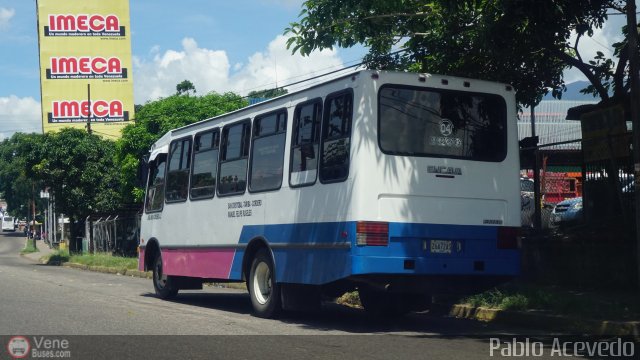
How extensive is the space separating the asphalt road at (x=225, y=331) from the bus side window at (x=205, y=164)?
6.36 feet

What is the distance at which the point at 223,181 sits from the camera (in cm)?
1302

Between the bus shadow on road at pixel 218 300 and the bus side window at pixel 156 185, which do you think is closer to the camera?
the bus shadow on road at pixel 218 300

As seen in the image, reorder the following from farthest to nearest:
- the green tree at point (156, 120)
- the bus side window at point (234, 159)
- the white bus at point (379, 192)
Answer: the green tree at point (156, 120)
the bus side window at point (234, 159)
the white bus at point (379, 192)

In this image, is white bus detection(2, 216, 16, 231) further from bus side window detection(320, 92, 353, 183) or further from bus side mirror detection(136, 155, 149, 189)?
bus side window detection(320, 92, 353, 183)

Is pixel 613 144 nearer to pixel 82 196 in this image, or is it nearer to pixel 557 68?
pixel 557 68

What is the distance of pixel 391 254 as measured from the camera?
9703 millimetres

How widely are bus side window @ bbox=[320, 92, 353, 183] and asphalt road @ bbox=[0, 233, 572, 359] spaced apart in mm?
1952

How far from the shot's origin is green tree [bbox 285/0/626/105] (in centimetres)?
1279

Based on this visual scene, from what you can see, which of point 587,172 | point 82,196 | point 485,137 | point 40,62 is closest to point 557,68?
point 587,172

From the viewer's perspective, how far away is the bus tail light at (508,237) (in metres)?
10.5

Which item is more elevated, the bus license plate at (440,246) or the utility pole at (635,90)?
the utility pole at (635,90)

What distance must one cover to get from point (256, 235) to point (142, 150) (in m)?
31.0

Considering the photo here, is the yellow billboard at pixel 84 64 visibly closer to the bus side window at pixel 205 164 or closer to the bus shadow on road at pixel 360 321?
the bus side window at pixel 205 164

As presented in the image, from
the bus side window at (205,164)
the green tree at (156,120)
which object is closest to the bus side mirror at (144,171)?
the bus side window at (205,164)
